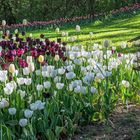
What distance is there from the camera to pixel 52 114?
14.9 ft

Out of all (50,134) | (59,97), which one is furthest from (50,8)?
(50,134)

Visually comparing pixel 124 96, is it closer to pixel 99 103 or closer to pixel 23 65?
pixel 99 103

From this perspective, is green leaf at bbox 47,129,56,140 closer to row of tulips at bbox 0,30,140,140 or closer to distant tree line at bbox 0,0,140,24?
row of tulips at bbox 0,30,140,140

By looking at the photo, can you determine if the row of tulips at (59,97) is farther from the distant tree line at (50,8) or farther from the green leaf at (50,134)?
the distant tree line at (50,8)

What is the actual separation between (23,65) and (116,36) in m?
8.81

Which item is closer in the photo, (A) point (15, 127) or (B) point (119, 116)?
(A) point (15, 127)

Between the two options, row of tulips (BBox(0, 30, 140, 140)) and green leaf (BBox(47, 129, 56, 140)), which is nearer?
green leaf (BBox(47, 129, 56, 140))

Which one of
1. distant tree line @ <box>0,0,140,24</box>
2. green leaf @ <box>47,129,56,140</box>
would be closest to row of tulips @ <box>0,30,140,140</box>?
green leaf @ <box>47,129,56,140</box>

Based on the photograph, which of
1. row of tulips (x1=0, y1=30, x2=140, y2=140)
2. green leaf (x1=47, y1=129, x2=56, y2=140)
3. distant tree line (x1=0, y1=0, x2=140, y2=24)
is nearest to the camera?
green leaf (x1=47, y1=129, x2=56, y2=140)

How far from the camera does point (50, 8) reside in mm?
30219

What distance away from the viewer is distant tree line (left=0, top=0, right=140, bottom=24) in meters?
29.9

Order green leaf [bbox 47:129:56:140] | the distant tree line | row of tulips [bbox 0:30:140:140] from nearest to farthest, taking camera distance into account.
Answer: green leaf [bbox 47:129:56:140] → row of tulips [bbox 0:30:140:140] → the distant tree line

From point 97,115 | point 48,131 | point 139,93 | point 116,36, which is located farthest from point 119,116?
point 116,36

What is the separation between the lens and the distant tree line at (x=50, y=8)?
29891mm
